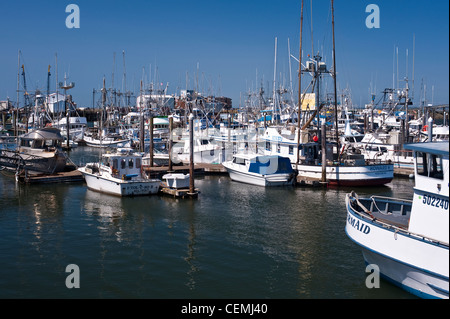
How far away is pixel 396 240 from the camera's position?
1366 cm

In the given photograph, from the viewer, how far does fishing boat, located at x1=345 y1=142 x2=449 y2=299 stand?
1273 centimetres

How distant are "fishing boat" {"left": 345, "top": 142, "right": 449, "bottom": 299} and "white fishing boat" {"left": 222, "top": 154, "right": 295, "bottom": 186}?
19.7 metres

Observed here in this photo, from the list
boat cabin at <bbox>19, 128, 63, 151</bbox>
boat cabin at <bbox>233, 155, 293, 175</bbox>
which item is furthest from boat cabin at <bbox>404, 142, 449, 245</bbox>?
boat cabin at <bbox>19, 128, 63, 151</bbox>

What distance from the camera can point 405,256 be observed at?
44.0ft

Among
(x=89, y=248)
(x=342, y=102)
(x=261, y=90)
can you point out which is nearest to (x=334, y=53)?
(x=89, y=248)

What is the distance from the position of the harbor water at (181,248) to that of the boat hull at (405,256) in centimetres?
74

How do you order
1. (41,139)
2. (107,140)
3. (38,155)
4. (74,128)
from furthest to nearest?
(74,128) < (107,140) < (41,139) < (38,155)

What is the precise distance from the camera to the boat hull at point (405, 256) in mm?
12648

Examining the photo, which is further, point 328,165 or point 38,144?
point 38,144

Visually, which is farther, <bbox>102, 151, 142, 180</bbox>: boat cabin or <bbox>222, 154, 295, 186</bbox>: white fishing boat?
<bbox>222, 154, 295, 186</bbox>: white fishing boat

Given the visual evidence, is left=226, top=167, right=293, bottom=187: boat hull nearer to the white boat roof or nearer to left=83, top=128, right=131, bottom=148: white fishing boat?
the white boat roof

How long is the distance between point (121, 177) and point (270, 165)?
38.6ft

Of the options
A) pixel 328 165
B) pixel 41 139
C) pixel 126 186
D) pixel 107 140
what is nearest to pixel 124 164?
pixel 126 186

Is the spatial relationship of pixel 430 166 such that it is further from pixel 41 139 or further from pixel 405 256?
pixel 41 139
